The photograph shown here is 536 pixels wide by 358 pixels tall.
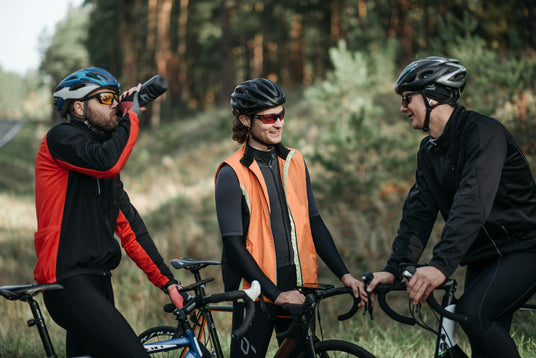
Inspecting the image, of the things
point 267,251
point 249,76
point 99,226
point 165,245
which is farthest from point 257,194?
point 249,76

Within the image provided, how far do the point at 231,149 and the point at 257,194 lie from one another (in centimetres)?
1444

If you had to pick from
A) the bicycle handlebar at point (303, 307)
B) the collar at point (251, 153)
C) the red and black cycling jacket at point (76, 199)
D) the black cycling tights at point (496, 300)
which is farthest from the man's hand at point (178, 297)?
the black cycling tights at point (496, 300)

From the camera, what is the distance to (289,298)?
2.77 m

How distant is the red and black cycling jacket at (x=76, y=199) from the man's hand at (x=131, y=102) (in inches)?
3.9

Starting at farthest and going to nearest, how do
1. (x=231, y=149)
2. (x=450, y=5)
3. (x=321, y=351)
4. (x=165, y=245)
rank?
(x=231, y=149) → (x=450, y=5) → (x=165, y=245) → (x=321, y=351)

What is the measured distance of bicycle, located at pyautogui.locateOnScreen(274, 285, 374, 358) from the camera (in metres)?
2.73

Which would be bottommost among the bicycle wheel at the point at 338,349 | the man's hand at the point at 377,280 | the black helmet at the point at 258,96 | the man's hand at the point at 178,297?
the bicycle wheel at the point at 338,349

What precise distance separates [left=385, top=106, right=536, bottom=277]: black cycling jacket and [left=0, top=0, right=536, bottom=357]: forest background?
1813 mm

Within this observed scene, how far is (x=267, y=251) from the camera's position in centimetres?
301

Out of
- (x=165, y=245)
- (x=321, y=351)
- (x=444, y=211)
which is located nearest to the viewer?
(x=321, y=351)

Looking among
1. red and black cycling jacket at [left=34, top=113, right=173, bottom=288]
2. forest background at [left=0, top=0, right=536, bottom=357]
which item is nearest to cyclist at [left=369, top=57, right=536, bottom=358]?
red and black cycling jacket at [left=34, top=113, right=173, bottom=288]

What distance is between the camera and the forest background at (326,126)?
8797 millimetres

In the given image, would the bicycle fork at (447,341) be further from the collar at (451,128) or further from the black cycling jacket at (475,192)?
the collar at (451,128)

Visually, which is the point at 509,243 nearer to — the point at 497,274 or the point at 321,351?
the point at 497,274
